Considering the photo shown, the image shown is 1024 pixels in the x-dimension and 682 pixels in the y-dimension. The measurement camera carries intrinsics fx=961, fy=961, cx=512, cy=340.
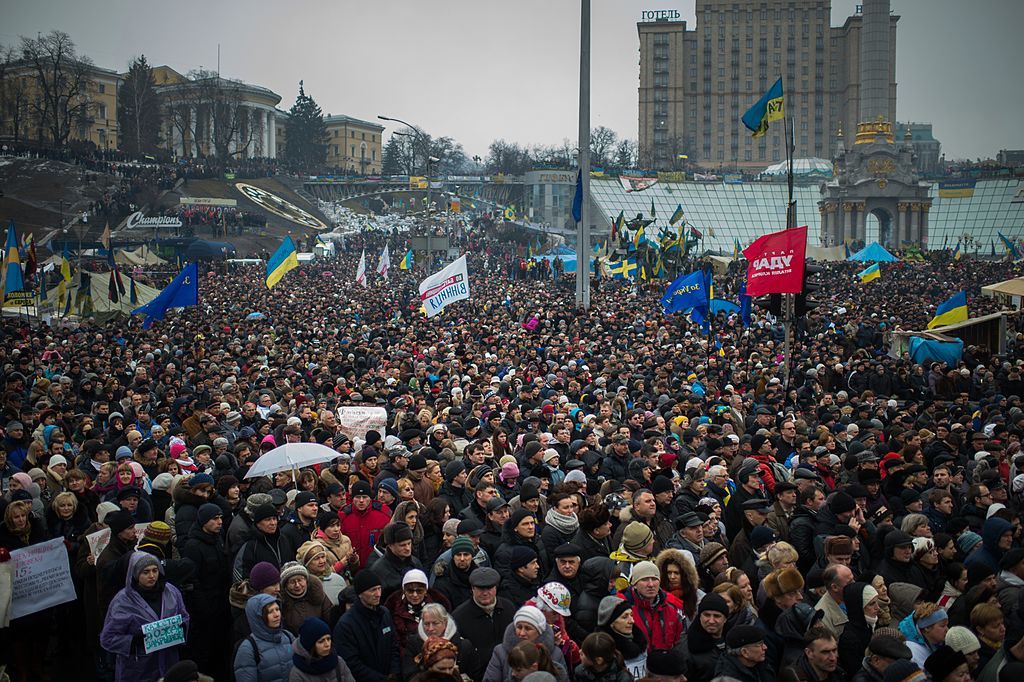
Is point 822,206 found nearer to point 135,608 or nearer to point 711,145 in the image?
point 711,145

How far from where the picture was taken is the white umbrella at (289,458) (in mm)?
8242

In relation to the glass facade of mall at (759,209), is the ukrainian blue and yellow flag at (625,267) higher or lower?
lower

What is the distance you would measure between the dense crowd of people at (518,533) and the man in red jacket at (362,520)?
0.08ft

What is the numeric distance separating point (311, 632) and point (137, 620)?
1549mm

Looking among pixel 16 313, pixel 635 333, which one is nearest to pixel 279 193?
pixel 16 313

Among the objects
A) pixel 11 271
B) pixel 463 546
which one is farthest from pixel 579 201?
pixel 463 546

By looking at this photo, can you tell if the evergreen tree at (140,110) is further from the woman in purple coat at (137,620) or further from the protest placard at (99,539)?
the woman in purple coat at (137,620)

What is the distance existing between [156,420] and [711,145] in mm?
122294

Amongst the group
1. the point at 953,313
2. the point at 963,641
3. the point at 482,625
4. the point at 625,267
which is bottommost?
the point at 482,625

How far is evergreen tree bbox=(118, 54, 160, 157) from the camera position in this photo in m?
90.8

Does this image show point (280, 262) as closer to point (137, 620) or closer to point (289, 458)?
point (289, 458)

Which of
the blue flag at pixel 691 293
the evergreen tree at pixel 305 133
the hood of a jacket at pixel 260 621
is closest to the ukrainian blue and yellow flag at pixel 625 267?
the blue flag at pixel 691 293

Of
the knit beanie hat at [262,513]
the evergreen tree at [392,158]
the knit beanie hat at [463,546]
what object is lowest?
the knit beanie hat at [463,546]

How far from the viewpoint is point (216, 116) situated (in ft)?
311
